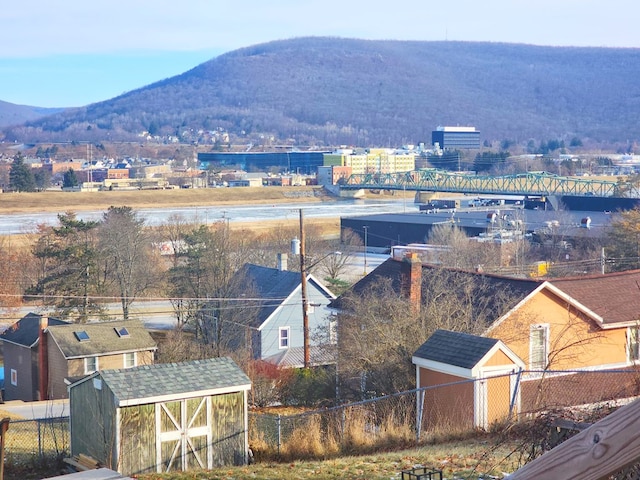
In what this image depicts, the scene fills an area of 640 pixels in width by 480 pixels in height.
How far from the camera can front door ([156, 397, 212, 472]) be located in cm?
1310

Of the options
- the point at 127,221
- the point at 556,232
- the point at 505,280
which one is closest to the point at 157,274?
the point at 127,221

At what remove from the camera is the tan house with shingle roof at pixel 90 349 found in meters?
29.7

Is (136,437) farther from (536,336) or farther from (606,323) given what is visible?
(606,323)

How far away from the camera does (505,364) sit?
643 inches

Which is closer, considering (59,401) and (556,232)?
(59,401)

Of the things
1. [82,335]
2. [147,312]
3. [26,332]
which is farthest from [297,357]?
[147,312]

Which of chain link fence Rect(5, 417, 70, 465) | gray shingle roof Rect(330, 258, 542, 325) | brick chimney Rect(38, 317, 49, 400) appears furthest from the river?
chain link fence Rect(5, 417, 70, 465)

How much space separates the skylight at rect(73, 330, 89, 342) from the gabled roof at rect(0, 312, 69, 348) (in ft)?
5.18

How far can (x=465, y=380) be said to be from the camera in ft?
49.4

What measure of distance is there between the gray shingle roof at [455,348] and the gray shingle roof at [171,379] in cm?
412

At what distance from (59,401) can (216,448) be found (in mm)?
16787

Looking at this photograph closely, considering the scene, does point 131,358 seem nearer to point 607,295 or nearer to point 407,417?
point 607,295

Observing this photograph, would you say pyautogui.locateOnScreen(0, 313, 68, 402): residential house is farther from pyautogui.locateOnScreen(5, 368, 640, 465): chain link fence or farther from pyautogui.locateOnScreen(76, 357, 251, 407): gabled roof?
pyautogui.locateOnScreen(76, 357, 251, 407): gabled roof

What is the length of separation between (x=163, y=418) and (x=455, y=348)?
5.84 meters
